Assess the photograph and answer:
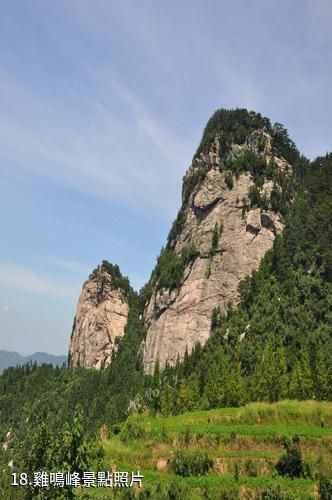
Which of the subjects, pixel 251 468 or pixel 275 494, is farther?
pixel 251 468

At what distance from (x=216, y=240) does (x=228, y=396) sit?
68189 millimetres

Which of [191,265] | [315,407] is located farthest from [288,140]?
[315,407]

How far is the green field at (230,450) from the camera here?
1428 inches

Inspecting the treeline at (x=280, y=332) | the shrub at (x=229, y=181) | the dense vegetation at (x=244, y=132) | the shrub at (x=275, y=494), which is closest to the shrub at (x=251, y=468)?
the shrub at (x=275, y=494)

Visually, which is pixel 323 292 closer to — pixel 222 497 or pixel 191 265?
pixel 191 265

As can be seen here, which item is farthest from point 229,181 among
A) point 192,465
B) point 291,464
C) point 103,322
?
point 291,464

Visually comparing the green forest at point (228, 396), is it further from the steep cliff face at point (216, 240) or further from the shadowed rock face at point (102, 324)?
the shadowed rock face at point (102, 324)

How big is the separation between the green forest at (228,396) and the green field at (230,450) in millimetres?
143

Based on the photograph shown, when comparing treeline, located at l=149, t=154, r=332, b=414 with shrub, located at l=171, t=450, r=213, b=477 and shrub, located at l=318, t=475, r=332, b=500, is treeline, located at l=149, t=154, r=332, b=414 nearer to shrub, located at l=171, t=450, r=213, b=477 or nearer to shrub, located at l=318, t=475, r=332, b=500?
shrub, located at l=171, t=450, r=213, b=477

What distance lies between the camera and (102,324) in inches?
7539

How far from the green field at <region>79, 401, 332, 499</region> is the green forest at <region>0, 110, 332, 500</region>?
14 centimetres

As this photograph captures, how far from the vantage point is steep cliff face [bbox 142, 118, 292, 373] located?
131125mm

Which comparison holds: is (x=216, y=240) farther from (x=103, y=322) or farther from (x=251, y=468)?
(x=251, y=468)

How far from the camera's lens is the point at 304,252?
372 ft
